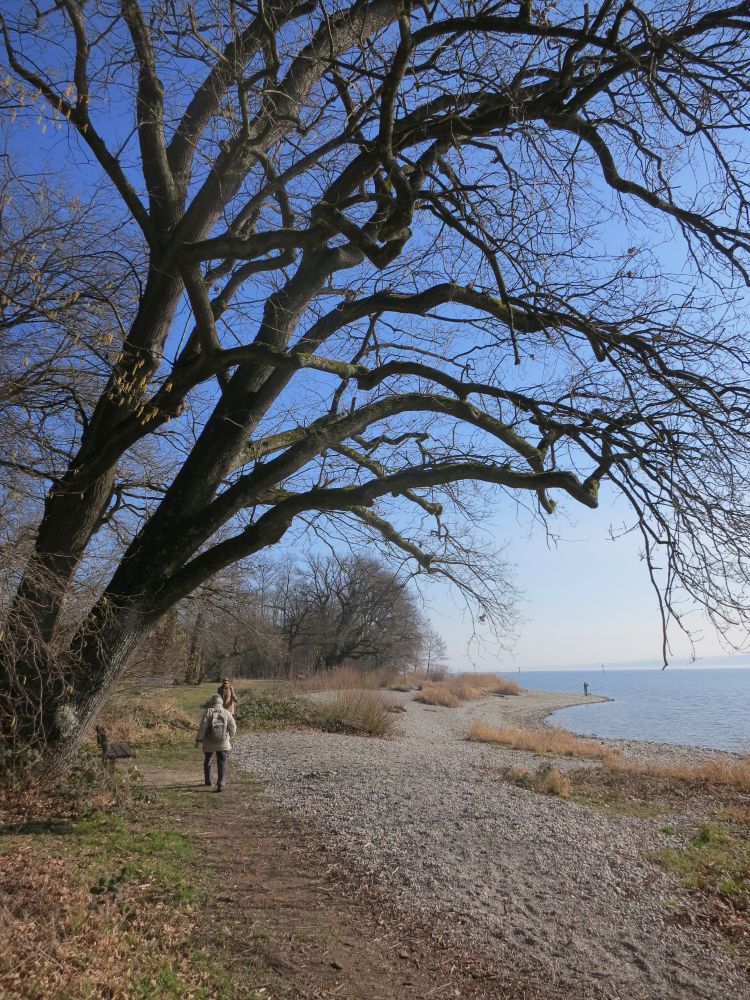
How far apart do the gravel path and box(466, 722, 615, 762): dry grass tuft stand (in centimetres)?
923

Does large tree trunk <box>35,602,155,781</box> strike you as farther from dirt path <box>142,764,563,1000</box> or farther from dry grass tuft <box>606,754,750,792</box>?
dry grass tuft <box>606,754,750,792</box>

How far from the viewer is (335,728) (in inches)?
859

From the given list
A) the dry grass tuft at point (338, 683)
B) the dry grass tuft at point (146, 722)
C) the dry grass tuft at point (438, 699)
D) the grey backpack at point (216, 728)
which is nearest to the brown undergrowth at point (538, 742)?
the dry grass tuft at point (338, 683)

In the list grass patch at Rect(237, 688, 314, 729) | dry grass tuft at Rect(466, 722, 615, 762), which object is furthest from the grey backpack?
dry grass tuft at Rect(466, 722, 615, 762)

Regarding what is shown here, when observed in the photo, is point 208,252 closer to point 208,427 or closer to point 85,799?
point 208,427

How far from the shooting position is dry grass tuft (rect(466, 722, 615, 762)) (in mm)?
21812

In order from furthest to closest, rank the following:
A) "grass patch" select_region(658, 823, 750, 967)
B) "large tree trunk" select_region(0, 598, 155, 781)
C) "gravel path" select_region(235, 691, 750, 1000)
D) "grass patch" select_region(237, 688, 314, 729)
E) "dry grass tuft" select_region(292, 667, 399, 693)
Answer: "dry grass tuft" select_region(292, 667, 399, 693) → "grass patch" select_region(237, 688, 314, 729) → "large tree trunk" select_region(0, 598, 155, 781) → "grass patch" select_region(658, 823, 750, 967) → "gravel path" select_region(235, 691, 750, 1000)

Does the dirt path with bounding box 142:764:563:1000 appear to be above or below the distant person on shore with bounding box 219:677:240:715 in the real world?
below

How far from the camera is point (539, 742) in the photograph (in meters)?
23.2

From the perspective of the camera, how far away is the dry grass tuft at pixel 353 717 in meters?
21.9

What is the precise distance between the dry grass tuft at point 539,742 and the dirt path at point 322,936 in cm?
1516

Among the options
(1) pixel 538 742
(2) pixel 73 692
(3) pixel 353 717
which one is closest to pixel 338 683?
(3) pixel 353 717

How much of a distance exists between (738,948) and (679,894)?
1.17 meters

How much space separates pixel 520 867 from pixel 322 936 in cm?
291
